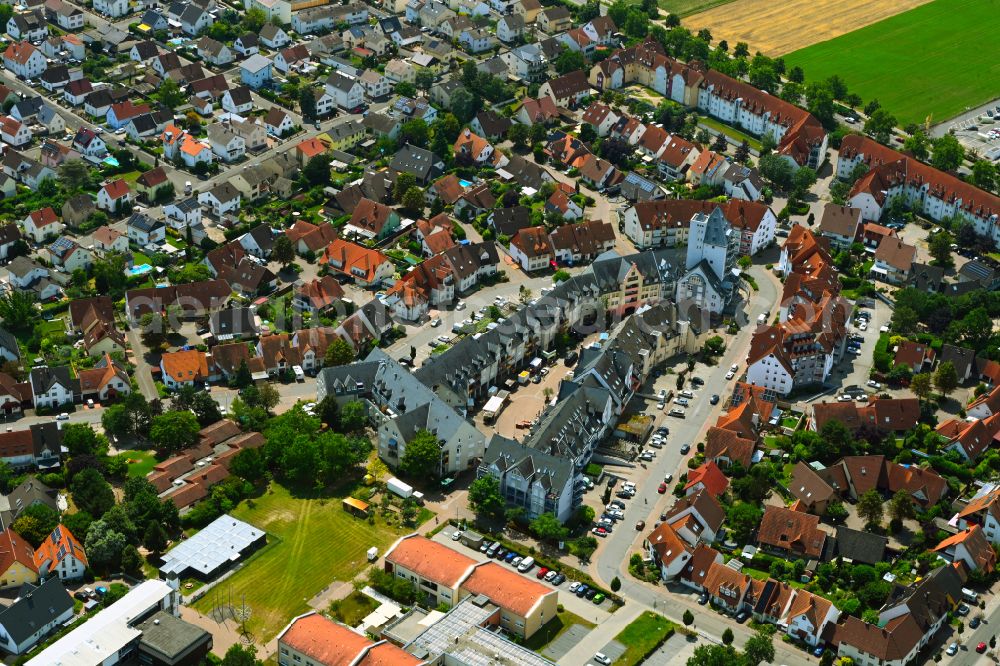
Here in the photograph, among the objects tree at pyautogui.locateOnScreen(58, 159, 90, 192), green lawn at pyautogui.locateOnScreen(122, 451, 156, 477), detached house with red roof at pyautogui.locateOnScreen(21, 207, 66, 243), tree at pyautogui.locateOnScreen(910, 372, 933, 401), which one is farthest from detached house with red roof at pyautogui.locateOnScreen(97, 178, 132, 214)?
tree at pyautogui.locateOnScreen(910, 372, 933, 401)

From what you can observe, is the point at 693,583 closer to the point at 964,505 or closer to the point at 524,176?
the point at 964,505

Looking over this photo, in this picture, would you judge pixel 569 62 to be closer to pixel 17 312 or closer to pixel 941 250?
pixel 941 250

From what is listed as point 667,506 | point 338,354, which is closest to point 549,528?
point 667,506

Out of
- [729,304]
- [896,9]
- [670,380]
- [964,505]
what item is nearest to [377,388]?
[670,380]

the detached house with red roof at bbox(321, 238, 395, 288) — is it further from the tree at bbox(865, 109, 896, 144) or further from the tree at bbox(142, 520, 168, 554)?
the tree at bbox(865, 109, 896, 144)

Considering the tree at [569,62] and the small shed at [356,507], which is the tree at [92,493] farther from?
the tree at [569,62]

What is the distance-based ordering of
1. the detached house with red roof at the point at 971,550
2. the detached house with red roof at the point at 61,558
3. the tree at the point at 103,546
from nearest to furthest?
1. the detached house with red roof at the point at 61,558
2. the tree at the point at 103,546
3. the detached house with red roof at the point at 971,550

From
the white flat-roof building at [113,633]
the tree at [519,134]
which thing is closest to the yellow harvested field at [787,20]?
the tree at [519,134]
